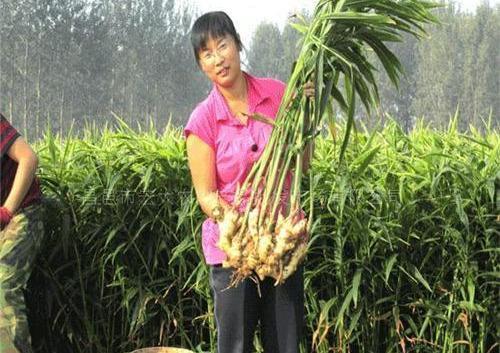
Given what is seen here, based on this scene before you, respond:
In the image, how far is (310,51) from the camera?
177 cm

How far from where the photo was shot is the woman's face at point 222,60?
180 centimetres

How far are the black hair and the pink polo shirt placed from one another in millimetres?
122

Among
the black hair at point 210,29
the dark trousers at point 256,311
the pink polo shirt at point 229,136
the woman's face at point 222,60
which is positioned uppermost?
the black hair at point 210,29

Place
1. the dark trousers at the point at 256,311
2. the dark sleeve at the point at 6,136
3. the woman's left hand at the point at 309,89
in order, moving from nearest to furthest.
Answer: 1. the woman's left hand at the point at 309,89
2. the dark trousers at the point at 256,311
3. the dark sleeve at the point at 6,136

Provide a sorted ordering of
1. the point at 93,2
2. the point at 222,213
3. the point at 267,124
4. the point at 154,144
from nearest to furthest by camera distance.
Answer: the point at 222,213
the point at 267,124
the point at 154,144
the point at 93,2

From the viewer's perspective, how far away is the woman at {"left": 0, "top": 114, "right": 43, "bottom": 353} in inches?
86.3

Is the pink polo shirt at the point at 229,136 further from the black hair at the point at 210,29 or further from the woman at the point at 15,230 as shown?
the woman at the point at 15,230

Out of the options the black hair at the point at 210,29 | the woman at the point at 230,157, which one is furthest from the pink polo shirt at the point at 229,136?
the black hair at the point at 210,29

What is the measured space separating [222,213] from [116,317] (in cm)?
122

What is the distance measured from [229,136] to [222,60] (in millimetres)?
185

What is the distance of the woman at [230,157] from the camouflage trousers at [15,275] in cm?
68

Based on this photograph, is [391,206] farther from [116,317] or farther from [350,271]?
[116,317]

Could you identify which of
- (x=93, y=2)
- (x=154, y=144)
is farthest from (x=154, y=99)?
(x=154, y=144)

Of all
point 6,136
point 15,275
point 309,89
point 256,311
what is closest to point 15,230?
point 15,275
